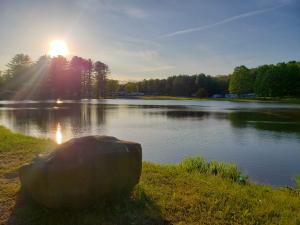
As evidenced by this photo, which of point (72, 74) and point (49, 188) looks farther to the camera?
point (72, 74)

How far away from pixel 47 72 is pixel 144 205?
114m

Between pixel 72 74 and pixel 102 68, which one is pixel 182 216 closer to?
pixel 72 74

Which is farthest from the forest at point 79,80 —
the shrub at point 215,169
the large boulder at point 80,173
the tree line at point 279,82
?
the large boulder at point 80,173

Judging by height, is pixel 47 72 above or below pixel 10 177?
above

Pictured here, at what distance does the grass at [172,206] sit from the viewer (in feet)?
21.2

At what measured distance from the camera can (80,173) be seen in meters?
6.39

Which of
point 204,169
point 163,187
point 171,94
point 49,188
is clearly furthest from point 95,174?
point 171,94

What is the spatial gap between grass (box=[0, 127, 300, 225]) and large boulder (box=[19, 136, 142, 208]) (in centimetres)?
29

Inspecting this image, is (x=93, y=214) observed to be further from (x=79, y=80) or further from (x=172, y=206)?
(x=79, y=80)

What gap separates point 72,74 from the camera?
120 m

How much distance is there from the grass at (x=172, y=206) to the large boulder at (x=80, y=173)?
29 centimetres

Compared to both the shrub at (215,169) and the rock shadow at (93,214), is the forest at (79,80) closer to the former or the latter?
the shrub at (215,169)

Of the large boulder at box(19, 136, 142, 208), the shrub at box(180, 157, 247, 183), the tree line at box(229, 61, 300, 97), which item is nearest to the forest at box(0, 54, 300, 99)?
the tree line at box(229, 61, 300, 97)

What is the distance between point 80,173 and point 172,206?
2285 millimetres
